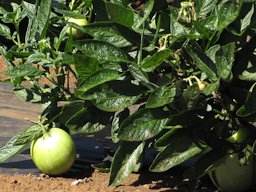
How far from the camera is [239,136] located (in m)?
2.91

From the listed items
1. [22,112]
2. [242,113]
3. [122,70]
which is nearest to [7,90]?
[22,112]

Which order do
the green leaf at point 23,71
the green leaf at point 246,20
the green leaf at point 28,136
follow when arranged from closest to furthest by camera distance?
the green leaf at point 246,20, the green leaf at point 23,71, the green leaf at point 28,136

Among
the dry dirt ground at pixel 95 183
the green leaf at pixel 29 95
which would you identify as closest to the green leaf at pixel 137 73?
the dry dirt ground at pixel 95 183

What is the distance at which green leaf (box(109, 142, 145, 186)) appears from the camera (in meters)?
3.02

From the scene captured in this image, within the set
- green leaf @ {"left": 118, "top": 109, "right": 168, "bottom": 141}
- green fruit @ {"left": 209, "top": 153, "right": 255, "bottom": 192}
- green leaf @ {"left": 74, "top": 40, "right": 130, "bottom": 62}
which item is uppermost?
green leaf @ {"left": 74, "top": 40, "right": 130, "bottom": 62}

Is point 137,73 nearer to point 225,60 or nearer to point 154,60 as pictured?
point 154,60

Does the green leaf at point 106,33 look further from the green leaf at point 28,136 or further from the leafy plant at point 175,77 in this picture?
the green leaf at point 28,136

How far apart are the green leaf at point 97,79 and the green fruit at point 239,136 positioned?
562 mm

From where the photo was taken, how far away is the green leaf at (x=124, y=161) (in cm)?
302

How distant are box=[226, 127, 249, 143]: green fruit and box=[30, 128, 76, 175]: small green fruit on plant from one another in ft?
2.93

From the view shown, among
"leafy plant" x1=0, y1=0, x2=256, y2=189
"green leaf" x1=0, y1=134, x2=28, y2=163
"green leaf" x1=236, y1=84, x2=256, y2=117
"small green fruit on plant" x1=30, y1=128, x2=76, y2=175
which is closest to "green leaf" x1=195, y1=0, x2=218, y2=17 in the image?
"leafy plant" x1=0, y1=0, x2=256, y2=189

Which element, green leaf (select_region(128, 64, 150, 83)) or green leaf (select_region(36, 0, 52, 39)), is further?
green leaf (select_region(36, 0, 52, 39))

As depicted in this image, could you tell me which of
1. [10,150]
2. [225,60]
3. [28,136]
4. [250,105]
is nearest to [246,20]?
[225,60]

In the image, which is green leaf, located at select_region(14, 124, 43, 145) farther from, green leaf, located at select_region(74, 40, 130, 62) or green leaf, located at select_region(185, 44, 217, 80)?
green leaf, located at select_region(185, 44, 217, 80)
